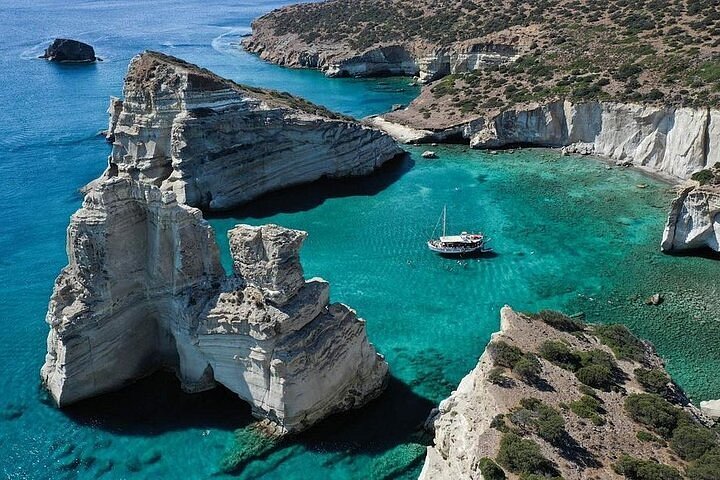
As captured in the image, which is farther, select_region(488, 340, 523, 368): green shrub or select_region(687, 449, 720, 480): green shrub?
select_region(488, 340, 523, 368): green shrub

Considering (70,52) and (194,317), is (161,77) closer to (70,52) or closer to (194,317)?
(194,317)

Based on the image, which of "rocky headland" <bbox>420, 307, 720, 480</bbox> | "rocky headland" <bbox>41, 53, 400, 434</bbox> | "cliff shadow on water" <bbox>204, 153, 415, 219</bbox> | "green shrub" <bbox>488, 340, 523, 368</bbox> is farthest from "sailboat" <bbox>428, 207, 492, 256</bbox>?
"green shrub" <bbox>488, 340, 523, 368</bbox>

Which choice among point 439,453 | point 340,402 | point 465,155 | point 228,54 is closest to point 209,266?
point 340,402

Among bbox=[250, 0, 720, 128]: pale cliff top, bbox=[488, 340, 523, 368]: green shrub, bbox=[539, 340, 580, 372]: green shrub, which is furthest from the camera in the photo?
bbox=[250, 0, 720, 128]: pale cliff top

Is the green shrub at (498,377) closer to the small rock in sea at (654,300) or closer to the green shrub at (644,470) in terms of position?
the green shrub at (644,470)

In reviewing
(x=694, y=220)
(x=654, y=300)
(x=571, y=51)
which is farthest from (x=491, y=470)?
(x=571, y=51)

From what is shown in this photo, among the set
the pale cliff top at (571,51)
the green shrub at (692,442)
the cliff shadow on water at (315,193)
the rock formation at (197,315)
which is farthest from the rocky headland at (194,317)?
the pale cliff top at (571,51)

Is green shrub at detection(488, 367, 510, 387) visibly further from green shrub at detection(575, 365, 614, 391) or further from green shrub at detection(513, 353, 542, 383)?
green shrub at detection(575, 365, 614, 391)
